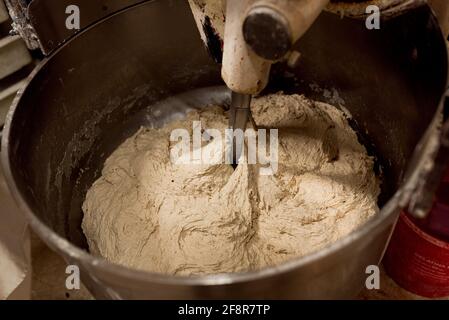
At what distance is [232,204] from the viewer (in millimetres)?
826

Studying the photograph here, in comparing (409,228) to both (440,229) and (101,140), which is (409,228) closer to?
(440,229)

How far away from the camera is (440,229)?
2.48 ft

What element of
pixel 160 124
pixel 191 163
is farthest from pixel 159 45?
pixel 191 163

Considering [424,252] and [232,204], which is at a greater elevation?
[232,204]

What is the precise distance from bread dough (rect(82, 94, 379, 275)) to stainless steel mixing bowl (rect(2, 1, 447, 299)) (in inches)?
2.5

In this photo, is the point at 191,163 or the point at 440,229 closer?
the point at 440,229

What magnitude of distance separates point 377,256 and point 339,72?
0.42 meters

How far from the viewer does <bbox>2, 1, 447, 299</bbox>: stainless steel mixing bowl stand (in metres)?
0.55

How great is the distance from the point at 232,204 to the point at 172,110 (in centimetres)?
36
